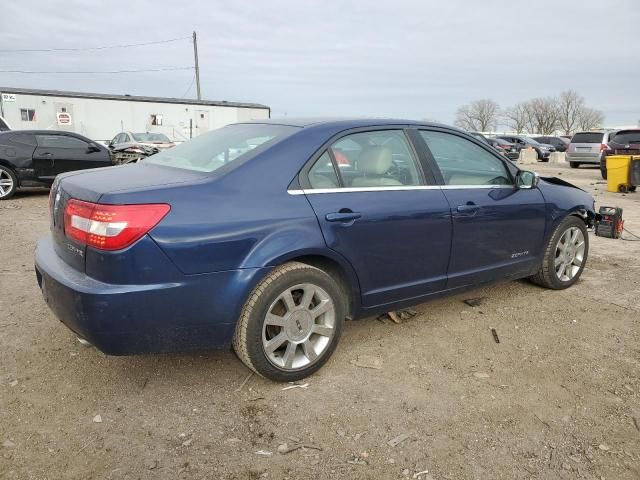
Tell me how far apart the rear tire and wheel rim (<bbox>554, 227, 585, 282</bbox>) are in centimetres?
983

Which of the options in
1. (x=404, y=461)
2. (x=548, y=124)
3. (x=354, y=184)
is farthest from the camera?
(x=548, y=124)

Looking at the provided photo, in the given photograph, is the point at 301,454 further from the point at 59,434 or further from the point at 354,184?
the point at 354,184

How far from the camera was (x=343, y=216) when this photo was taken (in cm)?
309

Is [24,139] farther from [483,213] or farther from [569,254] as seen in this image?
[569,254]

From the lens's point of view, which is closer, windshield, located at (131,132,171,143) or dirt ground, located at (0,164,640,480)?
dirt ground, located at (0,164,640,480)

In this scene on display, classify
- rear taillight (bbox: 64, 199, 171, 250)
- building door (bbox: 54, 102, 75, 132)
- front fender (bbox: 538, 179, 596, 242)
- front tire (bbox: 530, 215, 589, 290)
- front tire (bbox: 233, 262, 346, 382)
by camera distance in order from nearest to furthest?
1. rear taillight (bbox: 64, 199, 171, 250)
2. front tire (bbox: 233, 262, 346, 382)
3. front fender (bbox: 538, 179, 596, 242)
4. front tire (bbox: 530, 215, 589, 290)
5. building door (bbox: 54, 102, 75, 132)

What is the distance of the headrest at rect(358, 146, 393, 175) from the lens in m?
3.36

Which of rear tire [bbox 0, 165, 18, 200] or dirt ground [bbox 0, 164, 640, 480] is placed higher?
rear tire [bbox 0, 165, 18, 200]

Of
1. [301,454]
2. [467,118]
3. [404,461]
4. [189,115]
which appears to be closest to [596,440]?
[404,461]

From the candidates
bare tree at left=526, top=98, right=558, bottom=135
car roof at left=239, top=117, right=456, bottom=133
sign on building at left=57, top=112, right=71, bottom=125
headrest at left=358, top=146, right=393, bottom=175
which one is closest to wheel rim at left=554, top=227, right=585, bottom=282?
car roof at left=239, top=117, right=456, bottom=133

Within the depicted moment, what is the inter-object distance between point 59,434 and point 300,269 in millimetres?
1445

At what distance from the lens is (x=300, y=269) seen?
9.65ft

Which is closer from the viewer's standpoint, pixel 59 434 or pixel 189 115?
pixel 59 434

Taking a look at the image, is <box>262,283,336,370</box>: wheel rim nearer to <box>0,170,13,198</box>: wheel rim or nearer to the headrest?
the headrest
